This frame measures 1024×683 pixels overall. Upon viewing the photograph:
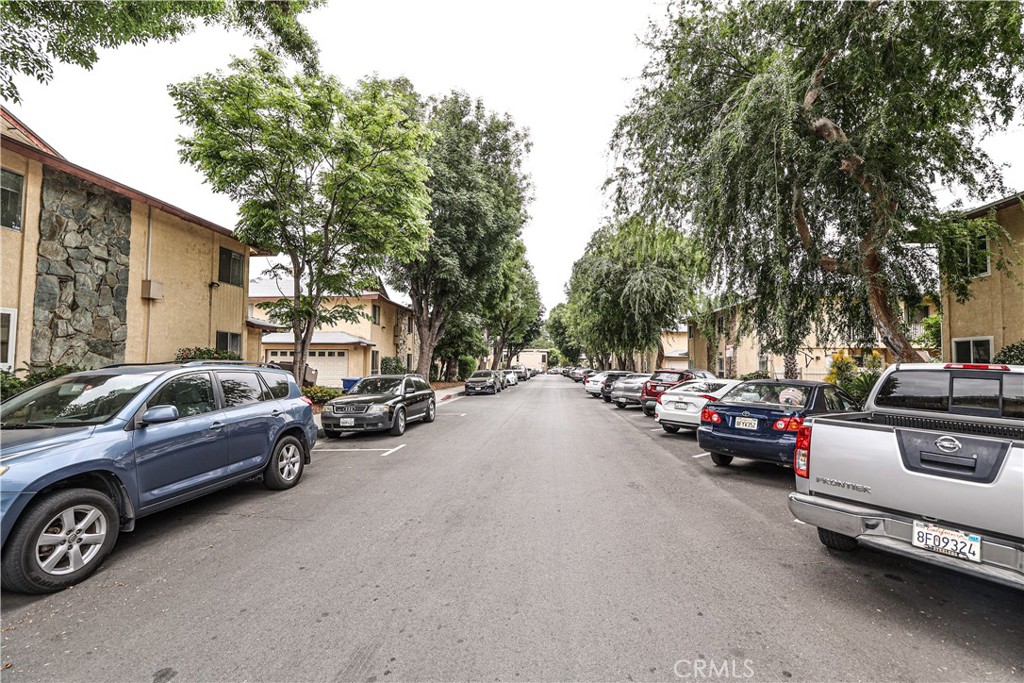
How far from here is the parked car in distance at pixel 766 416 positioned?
6961 mm

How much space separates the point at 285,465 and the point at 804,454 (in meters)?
6.25

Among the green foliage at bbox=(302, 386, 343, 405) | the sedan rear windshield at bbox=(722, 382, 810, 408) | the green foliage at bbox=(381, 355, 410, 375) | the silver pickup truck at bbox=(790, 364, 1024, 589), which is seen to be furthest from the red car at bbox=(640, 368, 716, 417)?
the green foliage at bbox=(381, 355, 410, 375)

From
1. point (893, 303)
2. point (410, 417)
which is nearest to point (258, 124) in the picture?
point (410, 417)

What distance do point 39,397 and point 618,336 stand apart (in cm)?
→ 2728

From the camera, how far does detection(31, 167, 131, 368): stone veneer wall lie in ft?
35.2

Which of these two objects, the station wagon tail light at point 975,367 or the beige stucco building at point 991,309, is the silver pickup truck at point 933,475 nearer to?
the station wagon tail light at point 975,367

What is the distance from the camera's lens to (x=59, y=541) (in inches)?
144

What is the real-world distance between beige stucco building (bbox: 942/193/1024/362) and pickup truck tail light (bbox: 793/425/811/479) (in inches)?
369

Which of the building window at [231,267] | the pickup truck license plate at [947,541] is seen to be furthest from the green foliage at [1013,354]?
the building window at [231,267]

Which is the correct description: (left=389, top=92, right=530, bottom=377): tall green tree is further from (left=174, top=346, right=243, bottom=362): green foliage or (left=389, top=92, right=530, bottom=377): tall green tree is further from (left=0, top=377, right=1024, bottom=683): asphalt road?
(left=0, top=377, right=1024, bottom=683): asphalt road

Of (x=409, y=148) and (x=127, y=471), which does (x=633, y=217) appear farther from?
(x=127, y=471)

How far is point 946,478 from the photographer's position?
3123 millimetres

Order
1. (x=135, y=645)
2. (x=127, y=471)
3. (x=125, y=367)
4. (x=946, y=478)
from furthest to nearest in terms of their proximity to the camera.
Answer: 1. (x=125, y=367)
2. (x=127, y=471)
3. (x=946, y=478)
4. (x=135, y=645)

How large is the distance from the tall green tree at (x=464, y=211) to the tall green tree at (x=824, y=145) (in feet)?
37.9
